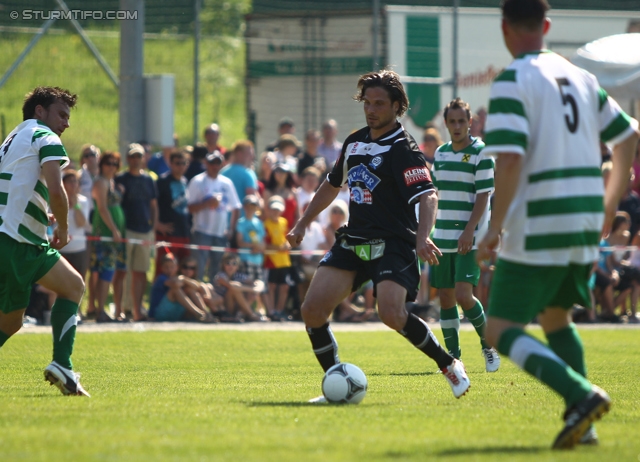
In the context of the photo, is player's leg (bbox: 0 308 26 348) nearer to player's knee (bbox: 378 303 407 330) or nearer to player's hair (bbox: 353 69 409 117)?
player's knee (bbox: 378 303 407 330)

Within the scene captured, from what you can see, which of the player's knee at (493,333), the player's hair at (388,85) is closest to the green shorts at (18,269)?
the player's hair at (388,85)

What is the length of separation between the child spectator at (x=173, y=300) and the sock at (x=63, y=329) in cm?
748

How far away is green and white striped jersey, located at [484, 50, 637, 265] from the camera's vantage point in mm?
5254

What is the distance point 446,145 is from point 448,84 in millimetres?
→ 10020

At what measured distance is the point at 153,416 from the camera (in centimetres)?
604

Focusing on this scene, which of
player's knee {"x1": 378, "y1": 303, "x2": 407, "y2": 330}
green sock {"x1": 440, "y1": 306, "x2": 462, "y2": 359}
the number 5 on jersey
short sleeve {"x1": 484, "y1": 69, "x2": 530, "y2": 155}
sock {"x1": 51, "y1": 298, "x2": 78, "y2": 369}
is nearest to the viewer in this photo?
short sleeve {"x1": 484, "y1": 69, "x2": 530, "y2": 155}

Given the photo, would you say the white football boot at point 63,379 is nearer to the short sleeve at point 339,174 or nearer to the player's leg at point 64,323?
the player's leg at point 64,323

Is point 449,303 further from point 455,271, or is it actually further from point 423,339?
point 423,339

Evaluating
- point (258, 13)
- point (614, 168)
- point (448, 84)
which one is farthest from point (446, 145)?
point (258, 13)

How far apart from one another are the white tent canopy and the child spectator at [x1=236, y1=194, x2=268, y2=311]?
8.18 metres

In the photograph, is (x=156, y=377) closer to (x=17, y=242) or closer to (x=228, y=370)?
(x=228, y=370)

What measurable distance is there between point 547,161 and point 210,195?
10702 mm

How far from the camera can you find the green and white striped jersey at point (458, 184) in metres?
9.72

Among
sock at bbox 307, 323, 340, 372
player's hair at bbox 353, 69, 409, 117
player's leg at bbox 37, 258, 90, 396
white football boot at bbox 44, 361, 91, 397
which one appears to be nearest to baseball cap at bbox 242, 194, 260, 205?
player's leg at bbox 37, 258, 90, 396
